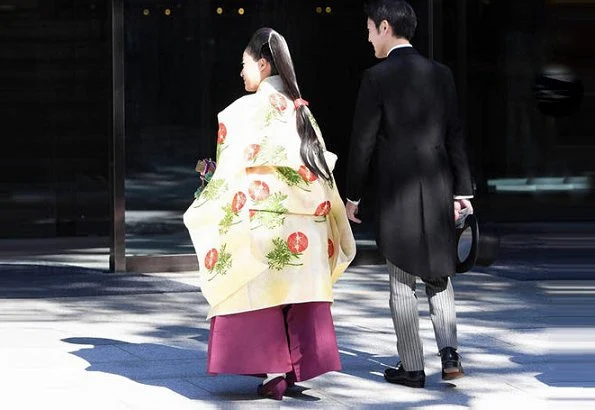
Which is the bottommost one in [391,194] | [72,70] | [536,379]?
[536,379]

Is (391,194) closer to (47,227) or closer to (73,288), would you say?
(73,288)

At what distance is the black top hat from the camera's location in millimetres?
7719

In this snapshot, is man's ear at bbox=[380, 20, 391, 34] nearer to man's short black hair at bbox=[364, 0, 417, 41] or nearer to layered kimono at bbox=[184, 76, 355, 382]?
man's short black hair at bbox=[364, 0, 417, 41]

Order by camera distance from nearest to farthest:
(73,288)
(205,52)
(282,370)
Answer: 1. (282,370)
2. (73,288)
3. (205,52)

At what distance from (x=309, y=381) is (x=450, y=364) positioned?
2.63 feet

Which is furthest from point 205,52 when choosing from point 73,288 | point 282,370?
point 282,370

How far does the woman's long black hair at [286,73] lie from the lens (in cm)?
725

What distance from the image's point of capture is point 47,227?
15438 millimetres

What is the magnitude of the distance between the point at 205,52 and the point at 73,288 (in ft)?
8.32

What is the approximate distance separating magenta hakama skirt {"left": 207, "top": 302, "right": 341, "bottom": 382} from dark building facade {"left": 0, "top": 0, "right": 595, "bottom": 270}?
168 inches

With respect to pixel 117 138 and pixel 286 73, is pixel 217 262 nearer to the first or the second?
pixel 286 73

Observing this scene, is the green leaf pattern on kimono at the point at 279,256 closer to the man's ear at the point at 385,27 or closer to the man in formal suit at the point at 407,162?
the man in formal suit at the point at 407,162

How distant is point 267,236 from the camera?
7199 mm

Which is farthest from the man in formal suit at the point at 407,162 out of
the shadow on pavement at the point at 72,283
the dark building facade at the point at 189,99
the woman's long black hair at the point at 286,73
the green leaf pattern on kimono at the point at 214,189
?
the shadow on pavement at the point at 72,283
